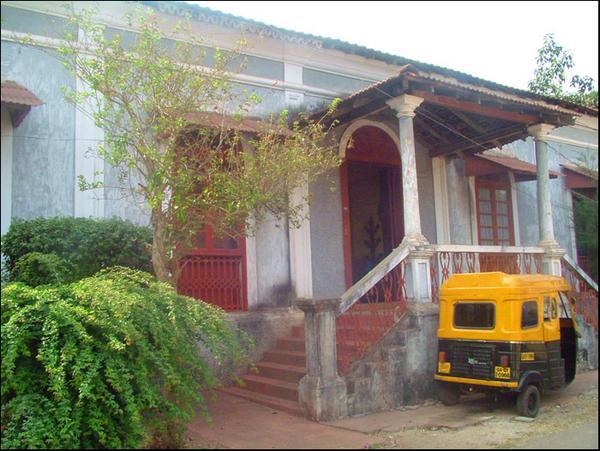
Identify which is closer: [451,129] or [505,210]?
[451,129]

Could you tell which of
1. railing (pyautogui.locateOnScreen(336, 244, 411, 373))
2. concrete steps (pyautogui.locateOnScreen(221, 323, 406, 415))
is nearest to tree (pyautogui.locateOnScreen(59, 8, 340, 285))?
railing (pyautogui.locateOnScreen(336, 244, 411, 373))

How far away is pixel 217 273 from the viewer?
988cm


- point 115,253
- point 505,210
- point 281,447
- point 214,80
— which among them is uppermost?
point 214,80

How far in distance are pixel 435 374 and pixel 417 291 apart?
3.98ft

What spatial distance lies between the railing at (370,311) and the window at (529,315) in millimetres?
1693

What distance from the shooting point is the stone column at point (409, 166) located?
9125mm

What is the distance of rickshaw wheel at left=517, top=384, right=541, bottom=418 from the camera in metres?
7.35

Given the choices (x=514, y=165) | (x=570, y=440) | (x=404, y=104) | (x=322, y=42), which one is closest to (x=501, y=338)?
(x=570, y=440)

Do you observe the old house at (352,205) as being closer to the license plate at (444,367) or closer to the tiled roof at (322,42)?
the tiled roof at (322,42)

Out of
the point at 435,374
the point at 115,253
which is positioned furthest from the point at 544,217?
the point at 115,253

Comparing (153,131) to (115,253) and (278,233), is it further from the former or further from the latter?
(278,233)

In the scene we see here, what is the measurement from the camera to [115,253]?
24.8 feet

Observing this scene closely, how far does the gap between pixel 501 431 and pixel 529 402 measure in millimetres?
877

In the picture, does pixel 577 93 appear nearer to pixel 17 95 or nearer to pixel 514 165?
pixel 514 165
